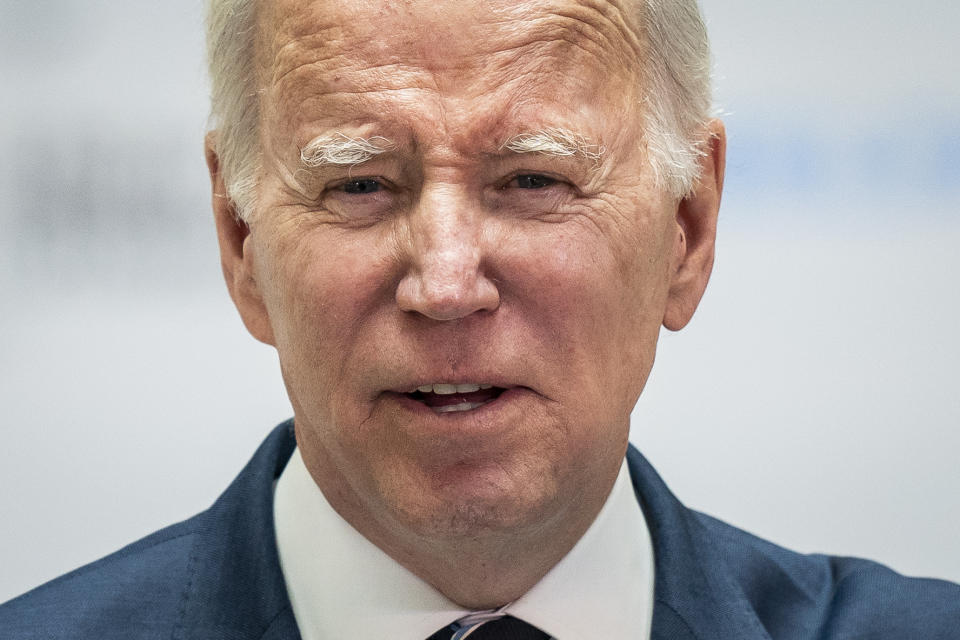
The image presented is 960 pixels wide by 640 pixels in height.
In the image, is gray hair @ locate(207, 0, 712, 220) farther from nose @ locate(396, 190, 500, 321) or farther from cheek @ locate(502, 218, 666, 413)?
nose @ locate(396, 190, 500, 321)

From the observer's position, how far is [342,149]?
1.82 metres

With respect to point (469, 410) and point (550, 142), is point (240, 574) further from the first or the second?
point (550, 142)

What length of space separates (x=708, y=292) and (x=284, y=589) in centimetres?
145

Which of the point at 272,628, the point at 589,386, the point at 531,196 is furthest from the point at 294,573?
the point at 531,196

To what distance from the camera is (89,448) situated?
284 cm

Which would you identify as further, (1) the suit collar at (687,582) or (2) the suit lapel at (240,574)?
(1) the suit collar at (687,582)

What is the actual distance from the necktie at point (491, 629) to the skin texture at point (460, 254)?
0.05 m

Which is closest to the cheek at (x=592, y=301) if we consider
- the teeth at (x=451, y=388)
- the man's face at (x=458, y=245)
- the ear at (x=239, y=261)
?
the man's face at (x=458, y=245)

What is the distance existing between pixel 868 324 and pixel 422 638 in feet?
5.11

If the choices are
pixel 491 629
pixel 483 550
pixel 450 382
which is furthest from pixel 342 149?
pixel 491 629

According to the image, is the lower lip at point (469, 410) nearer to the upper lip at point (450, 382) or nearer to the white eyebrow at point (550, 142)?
the upper lip at point (450, 382)

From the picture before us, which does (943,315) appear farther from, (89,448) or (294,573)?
(89,448)

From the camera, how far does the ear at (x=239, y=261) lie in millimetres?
2094

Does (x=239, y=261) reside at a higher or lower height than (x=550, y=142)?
lower
